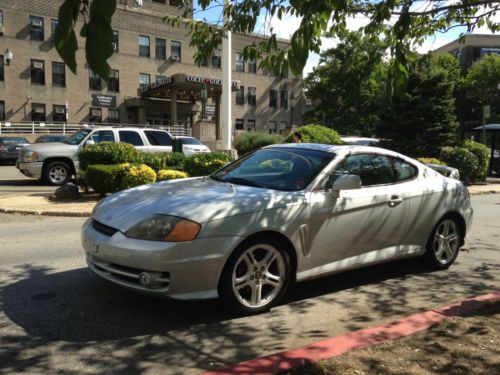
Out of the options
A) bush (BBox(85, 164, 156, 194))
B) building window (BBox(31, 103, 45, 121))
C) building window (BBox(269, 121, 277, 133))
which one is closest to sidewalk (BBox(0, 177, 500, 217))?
bush (BBox(85, 164, 156, 194))

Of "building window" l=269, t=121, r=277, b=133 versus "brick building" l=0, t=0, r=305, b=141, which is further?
"building window" l=269, t=121, r=277, b=133

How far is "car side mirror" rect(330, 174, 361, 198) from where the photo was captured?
4750mm

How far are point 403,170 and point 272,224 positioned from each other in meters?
2.17

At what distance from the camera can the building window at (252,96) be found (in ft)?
172

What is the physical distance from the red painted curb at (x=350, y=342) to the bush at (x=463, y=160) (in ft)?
50.3

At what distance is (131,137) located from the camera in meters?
15.6

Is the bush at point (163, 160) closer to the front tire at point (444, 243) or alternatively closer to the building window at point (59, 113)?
the front tire at point (444, 243)

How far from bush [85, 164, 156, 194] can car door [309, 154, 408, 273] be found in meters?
7.21

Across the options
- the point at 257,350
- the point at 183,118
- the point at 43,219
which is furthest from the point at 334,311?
the point at 183,118

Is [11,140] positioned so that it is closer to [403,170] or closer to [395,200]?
[403,170]

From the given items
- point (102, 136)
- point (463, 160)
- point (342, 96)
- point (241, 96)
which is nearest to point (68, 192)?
point (102, 136)

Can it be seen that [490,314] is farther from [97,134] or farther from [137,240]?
[97,134]

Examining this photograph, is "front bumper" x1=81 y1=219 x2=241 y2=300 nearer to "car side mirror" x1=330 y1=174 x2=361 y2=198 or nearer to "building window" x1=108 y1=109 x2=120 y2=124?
"car side mirror" x1=330 y1=174 x2=361 y2=198

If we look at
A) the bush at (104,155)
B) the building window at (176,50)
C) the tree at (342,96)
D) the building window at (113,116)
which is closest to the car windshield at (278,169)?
the bush at (104,155)
